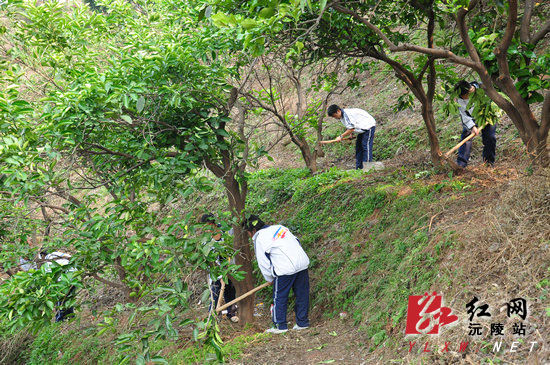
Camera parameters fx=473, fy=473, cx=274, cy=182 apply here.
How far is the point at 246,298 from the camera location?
588 centimetres

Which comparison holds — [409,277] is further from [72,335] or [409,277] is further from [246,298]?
[72,335]

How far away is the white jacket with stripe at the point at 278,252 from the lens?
536cm

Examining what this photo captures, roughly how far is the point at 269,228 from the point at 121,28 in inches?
169

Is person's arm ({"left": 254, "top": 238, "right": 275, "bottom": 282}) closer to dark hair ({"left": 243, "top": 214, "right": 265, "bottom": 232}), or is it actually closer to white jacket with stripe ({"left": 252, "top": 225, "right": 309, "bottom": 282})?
white jacket with stripe ({"left": 252, "top": 225, "right": 309, "bottom": 282})

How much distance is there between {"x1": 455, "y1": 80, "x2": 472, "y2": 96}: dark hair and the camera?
5.77 m

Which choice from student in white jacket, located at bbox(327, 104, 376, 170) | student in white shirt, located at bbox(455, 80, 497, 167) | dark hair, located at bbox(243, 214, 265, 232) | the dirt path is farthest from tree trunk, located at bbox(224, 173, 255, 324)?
student in white shirt, located at bbox(455, 80, 497, 167)

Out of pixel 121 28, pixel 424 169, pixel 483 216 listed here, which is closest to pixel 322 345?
pixel 483 216

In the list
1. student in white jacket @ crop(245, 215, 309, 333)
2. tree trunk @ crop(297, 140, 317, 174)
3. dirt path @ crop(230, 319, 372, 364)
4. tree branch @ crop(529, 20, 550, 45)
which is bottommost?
dirt path @ crop(230, 319, 372, 364)

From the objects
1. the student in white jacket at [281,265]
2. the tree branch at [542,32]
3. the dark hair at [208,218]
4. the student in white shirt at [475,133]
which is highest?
the tree branch at [542,32]

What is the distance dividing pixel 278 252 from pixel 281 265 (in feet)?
0.50

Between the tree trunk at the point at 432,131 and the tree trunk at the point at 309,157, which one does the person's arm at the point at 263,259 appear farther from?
the tree trunk at the point at 309,157

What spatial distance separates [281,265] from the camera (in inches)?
211

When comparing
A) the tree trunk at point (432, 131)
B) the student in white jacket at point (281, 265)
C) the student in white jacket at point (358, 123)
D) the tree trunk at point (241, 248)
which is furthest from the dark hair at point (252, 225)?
the student in white jacket at point (358, 123)

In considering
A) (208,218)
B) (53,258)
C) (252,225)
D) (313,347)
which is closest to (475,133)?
(252,225)
